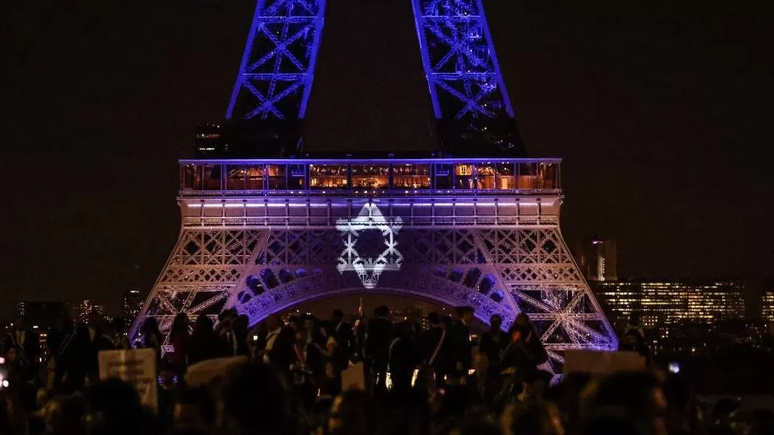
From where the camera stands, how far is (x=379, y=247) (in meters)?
56.8

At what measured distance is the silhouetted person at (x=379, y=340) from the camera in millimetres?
23578

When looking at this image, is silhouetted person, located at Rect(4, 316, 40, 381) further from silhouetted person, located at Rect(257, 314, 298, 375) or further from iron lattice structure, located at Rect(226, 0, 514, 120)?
iron lattice structure, located at Rect(226, 0, 514, 120)


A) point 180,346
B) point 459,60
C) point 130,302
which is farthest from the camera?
point 130,302

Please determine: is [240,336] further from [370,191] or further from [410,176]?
[410,176]

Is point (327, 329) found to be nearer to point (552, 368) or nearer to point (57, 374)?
point (57, 374)

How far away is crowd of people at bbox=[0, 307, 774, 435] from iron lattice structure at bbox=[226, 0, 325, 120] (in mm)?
31180

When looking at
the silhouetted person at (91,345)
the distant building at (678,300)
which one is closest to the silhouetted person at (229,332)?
the silhouetted person at (91,345)

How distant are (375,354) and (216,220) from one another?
32746 mm

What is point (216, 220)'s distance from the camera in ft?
184

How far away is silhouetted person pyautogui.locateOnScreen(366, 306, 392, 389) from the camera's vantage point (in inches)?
928

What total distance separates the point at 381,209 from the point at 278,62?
6.80 meters

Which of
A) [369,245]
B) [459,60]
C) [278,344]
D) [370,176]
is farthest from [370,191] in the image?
[278,344]

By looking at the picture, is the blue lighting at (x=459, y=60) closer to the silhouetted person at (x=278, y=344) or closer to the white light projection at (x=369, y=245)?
the white light projection at (x=369, y=245)

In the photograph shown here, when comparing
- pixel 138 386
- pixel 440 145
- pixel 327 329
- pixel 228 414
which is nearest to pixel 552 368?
pixel 440 145
